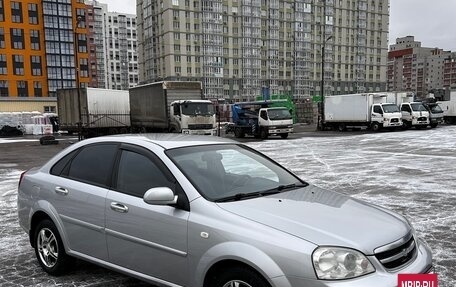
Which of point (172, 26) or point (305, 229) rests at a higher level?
point (172, 26)

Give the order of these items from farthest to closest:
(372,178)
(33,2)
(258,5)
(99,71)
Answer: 1. (99,71)
2. (258,5)
3. (33,2)
4. (372,178)

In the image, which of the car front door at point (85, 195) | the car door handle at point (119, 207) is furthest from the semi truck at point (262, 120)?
the car door handle at point (119, 207)

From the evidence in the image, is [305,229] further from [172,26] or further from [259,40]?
[259,40]

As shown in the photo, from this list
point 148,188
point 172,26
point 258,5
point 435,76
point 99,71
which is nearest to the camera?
point 148,188

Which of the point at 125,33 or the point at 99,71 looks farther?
the point at 125,33

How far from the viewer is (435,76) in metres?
149

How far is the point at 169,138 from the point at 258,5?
11381cm

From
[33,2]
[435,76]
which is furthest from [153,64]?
[435,76]

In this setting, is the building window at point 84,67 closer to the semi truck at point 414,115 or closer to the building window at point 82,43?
the building window at point 82,43

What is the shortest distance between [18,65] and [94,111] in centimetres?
5926

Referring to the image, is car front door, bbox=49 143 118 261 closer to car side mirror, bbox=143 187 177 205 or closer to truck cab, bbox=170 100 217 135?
car side mirror, bbox=143 187 177 205

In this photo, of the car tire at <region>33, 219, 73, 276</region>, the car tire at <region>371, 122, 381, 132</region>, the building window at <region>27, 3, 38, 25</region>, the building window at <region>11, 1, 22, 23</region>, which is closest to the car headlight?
the car tire at <region>33, 219, 73, 276</region>

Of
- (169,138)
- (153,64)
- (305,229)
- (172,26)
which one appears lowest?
(305,229)

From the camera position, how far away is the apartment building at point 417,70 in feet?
484
